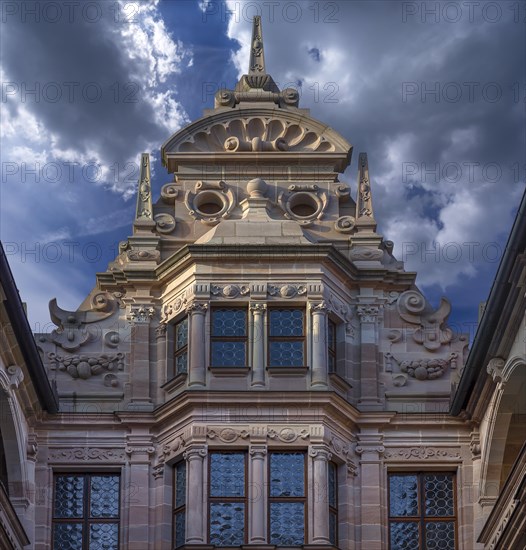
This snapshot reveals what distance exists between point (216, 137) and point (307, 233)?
2828mm

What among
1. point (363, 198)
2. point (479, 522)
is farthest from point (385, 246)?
point (479, 522)

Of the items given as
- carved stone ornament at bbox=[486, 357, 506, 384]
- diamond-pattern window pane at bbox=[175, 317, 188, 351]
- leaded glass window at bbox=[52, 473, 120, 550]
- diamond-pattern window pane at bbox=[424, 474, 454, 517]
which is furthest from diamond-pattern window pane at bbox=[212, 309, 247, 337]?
carved stone ornament at bbox=[486, 357, 506, 384]

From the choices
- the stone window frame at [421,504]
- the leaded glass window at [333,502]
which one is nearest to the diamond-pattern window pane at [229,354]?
the leaded glass window at [333,502]

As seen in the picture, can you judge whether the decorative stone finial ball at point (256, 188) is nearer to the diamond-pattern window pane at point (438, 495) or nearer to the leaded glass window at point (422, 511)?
the leaded glass window at point (422, 511)

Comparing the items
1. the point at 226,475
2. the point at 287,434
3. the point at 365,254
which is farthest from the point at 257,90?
the point at 226,475

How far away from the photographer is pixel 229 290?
121 ft

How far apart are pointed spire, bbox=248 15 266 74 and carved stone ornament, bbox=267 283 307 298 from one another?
18.1 feet

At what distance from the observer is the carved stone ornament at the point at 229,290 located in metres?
36.7

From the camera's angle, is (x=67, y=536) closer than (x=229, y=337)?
Yes

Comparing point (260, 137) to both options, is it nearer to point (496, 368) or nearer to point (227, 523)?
point (496, 368)

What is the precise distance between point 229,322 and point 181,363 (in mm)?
1128

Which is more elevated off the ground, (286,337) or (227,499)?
(286,337)

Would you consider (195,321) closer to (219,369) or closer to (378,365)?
(219,369)

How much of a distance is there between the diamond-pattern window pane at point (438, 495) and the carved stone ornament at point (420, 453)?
36cm
